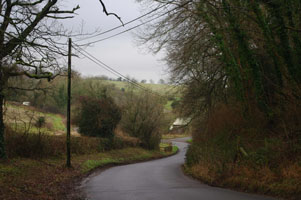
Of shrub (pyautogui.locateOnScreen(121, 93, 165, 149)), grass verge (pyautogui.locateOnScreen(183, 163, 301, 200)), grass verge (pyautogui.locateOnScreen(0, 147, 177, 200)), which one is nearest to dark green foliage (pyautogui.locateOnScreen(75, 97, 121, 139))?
grass verge (pyautogui.locateOnScreen(0, 147, 177, 200))

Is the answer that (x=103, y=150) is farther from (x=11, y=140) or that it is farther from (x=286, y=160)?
(x=286, y=160)

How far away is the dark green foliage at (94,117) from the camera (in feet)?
100

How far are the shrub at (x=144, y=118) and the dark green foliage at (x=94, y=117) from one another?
10579 millimetres

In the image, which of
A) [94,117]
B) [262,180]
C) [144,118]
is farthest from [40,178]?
[144,118]

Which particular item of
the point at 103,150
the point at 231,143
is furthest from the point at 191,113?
the point at 103,150

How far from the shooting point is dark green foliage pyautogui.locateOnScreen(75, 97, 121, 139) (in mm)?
30547

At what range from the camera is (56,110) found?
2183 inches

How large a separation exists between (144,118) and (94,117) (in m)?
13.3

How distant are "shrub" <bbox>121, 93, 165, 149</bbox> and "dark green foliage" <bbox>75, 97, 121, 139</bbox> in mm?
10579

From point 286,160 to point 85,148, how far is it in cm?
1856

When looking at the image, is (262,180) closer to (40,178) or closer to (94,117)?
(40,178)

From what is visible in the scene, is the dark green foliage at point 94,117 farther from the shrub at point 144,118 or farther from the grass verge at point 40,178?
the shrub at point 144,118

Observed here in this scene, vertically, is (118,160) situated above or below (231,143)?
below

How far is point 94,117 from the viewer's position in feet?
100
